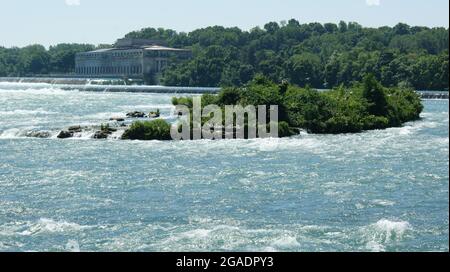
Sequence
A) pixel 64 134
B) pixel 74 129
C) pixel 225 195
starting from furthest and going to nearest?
pixel 74 129 → pixel 64 134 → pixel 225 195

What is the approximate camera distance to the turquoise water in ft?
98.2

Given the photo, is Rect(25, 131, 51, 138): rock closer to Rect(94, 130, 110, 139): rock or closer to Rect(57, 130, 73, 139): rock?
Rect(57, 130, 73, 139): rock

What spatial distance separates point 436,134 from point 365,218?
38361 mm

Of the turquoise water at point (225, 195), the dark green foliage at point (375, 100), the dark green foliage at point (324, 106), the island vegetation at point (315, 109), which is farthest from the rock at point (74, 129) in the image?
the dark green foliage at point (375, 100)

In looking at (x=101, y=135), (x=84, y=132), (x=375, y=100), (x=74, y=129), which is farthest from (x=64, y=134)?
(x=375, y=100)

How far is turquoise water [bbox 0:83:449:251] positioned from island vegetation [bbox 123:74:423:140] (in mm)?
3823

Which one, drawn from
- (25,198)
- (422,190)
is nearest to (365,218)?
(422,190)

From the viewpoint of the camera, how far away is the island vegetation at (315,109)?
67938 mm

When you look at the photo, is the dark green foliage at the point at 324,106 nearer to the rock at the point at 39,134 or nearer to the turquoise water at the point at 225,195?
the turquoise water at the point at 225,195

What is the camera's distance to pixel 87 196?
3828 cm

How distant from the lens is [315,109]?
74.8m

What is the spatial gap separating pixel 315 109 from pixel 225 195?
3755cm

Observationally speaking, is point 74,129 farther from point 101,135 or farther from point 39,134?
point 101,135

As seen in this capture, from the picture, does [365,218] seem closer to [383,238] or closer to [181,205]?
[383,238]
